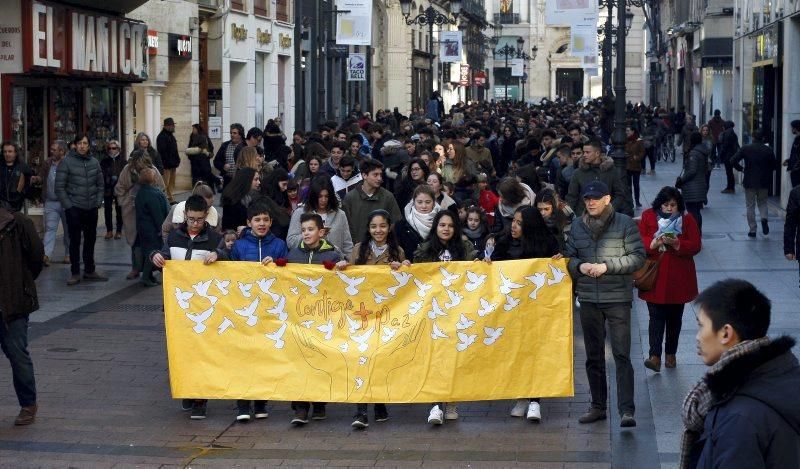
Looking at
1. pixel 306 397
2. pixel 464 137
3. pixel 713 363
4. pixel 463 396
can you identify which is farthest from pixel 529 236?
pixel 464 137

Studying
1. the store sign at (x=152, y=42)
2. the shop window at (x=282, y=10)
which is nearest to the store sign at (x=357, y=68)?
the shop window at (x=282, y=10)

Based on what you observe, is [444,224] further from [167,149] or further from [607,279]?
[167,149]

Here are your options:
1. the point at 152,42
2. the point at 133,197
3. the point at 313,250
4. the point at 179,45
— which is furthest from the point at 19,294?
the point at 179,45

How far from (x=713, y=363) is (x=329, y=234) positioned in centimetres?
754

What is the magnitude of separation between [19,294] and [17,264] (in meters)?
0.22

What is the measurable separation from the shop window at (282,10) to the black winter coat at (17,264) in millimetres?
28193

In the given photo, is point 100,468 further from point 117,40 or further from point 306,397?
point 117,40

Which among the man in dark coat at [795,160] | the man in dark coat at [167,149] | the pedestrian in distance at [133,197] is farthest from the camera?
the man in dark coat at [167,149]

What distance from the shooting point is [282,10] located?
37938mm

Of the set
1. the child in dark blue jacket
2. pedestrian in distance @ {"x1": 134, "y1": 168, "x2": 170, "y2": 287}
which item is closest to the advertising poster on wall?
pedestrian in distance @ {"x1": 134, "y1": 168, "x2": 170, "y2": 287}

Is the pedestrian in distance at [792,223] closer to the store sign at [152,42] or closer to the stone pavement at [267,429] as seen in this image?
the stone pavement at [267,429]

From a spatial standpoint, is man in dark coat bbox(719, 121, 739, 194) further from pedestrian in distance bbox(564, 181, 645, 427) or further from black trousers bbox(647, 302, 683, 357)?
pedestrian in distance bbox(564, 181, 645, 427)

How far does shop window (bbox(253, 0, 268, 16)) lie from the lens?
34.6 meters

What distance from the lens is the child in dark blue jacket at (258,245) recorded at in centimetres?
956
